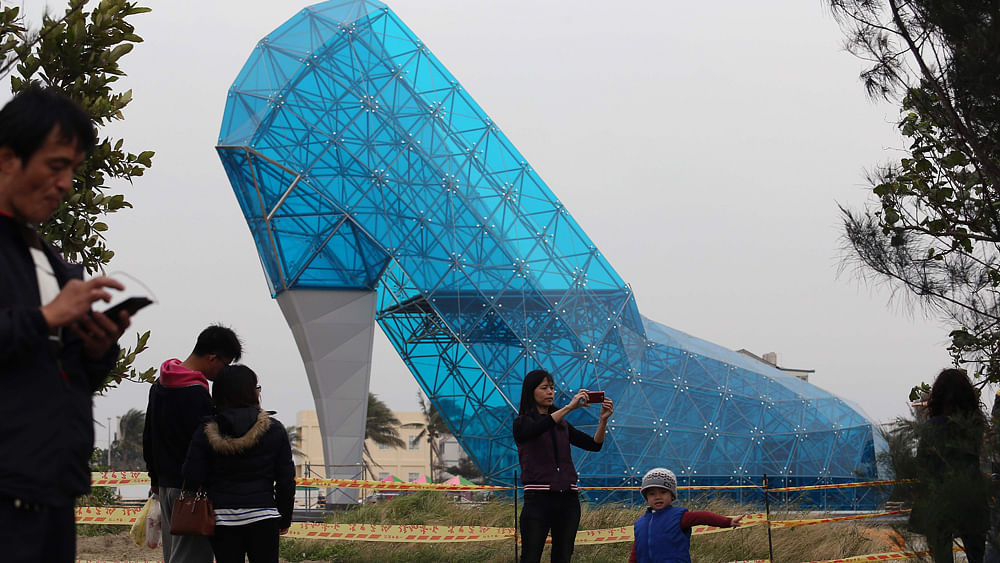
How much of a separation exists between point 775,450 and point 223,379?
74.0ft

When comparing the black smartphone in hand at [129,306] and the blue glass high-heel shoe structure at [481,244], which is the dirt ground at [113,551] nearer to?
the black smartphone in hand at [129,306]

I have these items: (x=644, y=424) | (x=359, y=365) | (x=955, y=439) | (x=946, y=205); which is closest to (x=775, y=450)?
(x=644, y=424)

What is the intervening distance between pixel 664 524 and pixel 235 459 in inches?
103

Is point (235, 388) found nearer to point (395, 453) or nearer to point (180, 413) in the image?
point (180, 413)

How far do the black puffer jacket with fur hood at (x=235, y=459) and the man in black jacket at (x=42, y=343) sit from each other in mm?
2488

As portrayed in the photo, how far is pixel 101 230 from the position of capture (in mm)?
6754

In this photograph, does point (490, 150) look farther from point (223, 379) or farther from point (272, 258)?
point (223, 379)

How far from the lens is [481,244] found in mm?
25000

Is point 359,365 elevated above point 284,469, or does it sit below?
above

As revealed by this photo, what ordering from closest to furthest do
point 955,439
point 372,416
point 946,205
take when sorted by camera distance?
point 955,439
point 946,205
point 372,416

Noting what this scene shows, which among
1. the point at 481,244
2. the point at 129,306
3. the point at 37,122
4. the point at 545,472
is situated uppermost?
the point at 481,244

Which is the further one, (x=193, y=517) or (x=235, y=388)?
(x=235, y=388)

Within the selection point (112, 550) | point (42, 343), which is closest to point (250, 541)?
point (42, 343)

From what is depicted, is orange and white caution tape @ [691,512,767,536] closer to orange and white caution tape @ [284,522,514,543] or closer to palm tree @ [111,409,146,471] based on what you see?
orange and white caution tape @ [284,522,514,543]
